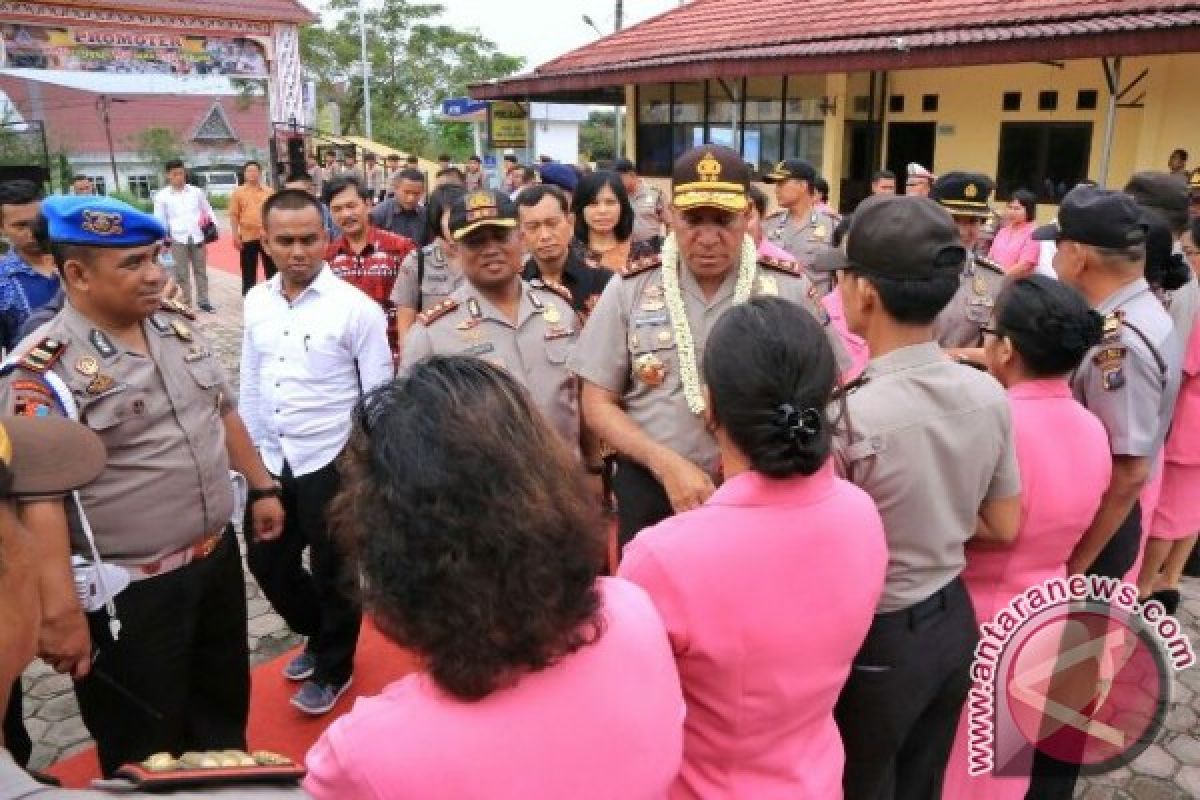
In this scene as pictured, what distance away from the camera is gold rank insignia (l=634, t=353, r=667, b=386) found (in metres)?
2.40

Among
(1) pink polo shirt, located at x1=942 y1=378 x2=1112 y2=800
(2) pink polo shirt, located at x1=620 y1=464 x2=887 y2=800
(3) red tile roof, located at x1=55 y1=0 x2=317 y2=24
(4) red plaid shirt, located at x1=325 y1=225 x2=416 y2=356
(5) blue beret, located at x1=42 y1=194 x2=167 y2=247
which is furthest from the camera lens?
(3) red tile roof, located at x1=55 y1=0 x2=317 y2=24

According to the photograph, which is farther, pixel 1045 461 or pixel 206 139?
pixel 206 139

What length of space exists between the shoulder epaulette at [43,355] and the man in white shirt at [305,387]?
889 mm

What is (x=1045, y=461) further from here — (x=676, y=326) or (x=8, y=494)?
(x=8, y=494)

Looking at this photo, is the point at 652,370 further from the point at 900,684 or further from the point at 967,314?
the point at 967,314

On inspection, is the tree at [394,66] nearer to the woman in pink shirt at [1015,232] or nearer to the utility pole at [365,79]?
the utility pole at [365,79]

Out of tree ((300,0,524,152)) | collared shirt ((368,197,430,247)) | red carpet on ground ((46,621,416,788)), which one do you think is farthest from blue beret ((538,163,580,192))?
tree ((300,0,524,152))

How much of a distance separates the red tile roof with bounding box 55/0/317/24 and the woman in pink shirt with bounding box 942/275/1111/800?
29.1m

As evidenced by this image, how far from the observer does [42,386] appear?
213 cm

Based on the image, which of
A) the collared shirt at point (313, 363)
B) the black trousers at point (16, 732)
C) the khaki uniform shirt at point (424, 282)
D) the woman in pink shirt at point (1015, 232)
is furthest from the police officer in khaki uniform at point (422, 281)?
the woman in pink shirt at point (1015, 232)

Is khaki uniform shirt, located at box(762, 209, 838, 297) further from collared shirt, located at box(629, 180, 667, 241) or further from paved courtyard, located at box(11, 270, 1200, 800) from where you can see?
paved courtyard, located at box(11, 270, 1200, 800)

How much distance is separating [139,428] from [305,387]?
78cm

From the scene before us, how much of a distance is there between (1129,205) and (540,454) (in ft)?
7.15

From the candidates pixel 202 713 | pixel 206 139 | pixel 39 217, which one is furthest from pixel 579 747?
pixel 206 139
